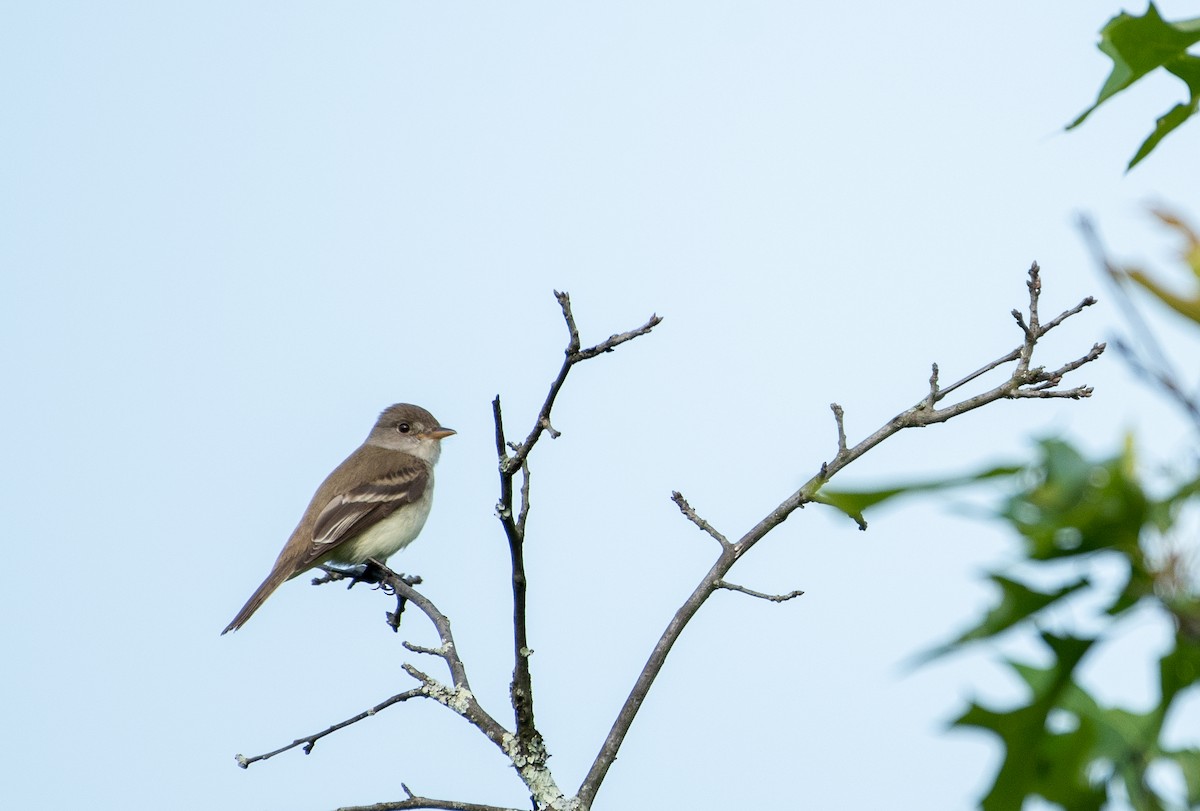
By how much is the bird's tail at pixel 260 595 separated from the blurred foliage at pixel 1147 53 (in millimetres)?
9564

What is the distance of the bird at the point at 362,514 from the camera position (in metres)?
11.5

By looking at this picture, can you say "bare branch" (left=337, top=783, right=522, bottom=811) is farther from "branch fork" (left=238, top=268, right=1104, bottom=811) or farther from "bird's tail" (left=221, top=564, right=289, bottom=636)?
"bird's tail" (left=221, top=564, right=289, bottom=636)

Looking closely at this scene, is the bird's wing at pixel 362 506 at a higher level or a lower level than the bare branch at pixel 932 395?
higher

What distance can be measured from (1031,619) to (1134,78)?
1295 mm

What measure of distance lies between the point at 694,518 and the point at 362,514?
675 cm

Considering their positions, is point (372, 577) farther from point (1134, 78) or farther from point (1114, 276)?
point (1114, 276)

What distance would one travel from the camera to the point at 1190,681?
1.60 meters

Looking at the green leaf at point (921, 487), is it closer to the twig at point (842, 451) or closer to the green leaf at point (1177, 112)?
the green leaf at point (1177, 112)

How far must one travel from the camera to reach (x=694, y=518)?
5.54m

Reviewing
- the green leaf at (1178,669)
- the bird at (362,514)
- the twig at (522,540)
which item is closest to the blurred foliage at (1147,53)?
the green leaf at (1178,669)

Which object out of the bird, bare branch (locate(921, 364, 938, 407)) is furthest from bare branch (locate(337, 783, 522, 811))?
the bird

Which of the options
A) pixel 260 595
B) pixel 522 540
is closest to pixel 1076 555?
pixel 522 540

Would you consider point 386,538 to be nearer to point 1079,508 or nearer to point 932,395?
point 932,395

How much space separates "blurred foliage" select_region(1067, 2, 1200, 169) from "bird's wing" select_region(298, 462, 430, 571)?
9.72 m
